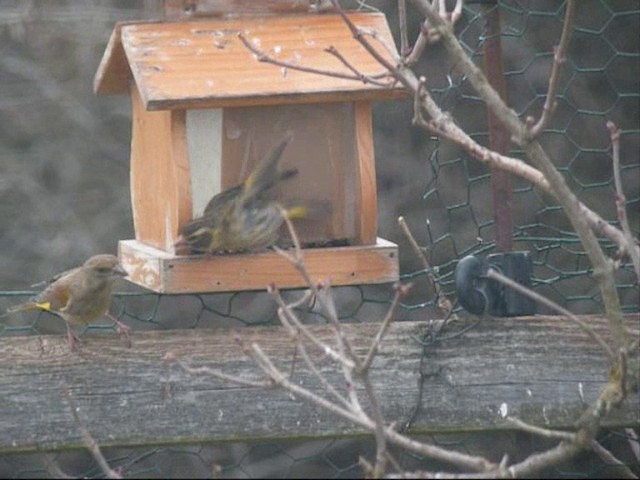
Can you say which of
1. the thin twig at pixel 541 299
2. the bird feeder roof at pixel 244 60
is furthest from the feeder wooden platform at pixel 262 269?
the thin twig at pixel 541 299

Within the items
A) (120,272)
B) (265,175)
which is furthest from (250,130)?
(120,272)

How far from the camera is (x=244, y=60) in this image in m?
3.98

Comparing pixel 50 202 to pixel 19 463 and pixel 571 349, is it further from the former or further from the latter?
pixel 571 349

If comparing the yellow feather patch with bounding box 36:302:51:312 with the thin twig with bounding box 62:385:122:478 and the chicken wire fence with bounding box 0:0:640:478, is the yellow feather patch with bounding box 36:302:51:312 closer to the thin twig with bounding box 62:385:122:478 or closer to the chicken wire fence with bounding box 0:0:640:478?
the thin twig with bounding box 62:385:122:478

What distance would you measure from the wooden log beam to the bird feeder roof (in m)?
0.56

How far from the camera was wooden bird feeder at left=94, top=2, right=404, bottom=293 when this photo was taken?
12.9 ft

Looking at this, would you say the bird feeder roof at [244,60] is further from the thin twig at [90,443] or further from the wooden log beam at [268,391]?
the thin twig at [90,443]

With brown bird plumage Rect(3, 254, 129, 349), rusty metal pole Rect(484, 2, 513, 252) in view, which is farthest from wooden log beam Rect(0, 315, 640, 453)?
brown bird plumage Rect(3, 254, 129, 349)

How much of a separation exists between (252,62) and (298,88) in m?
0.14

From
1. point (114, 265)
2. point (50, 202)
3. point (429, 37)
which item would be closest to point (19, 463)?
point (50, 202)

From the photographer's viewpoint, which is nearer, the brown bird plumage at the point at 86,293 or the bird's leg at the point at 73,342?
the bird's leg at the point at 73,342

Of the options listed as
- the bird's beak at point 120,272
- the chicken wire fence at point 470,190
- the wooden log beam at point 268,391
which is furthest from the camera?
the chicken wire fence at point 470,190

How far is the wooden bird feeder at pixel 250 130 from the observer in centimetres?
394

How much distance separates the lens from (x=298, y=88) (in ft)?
12.9
